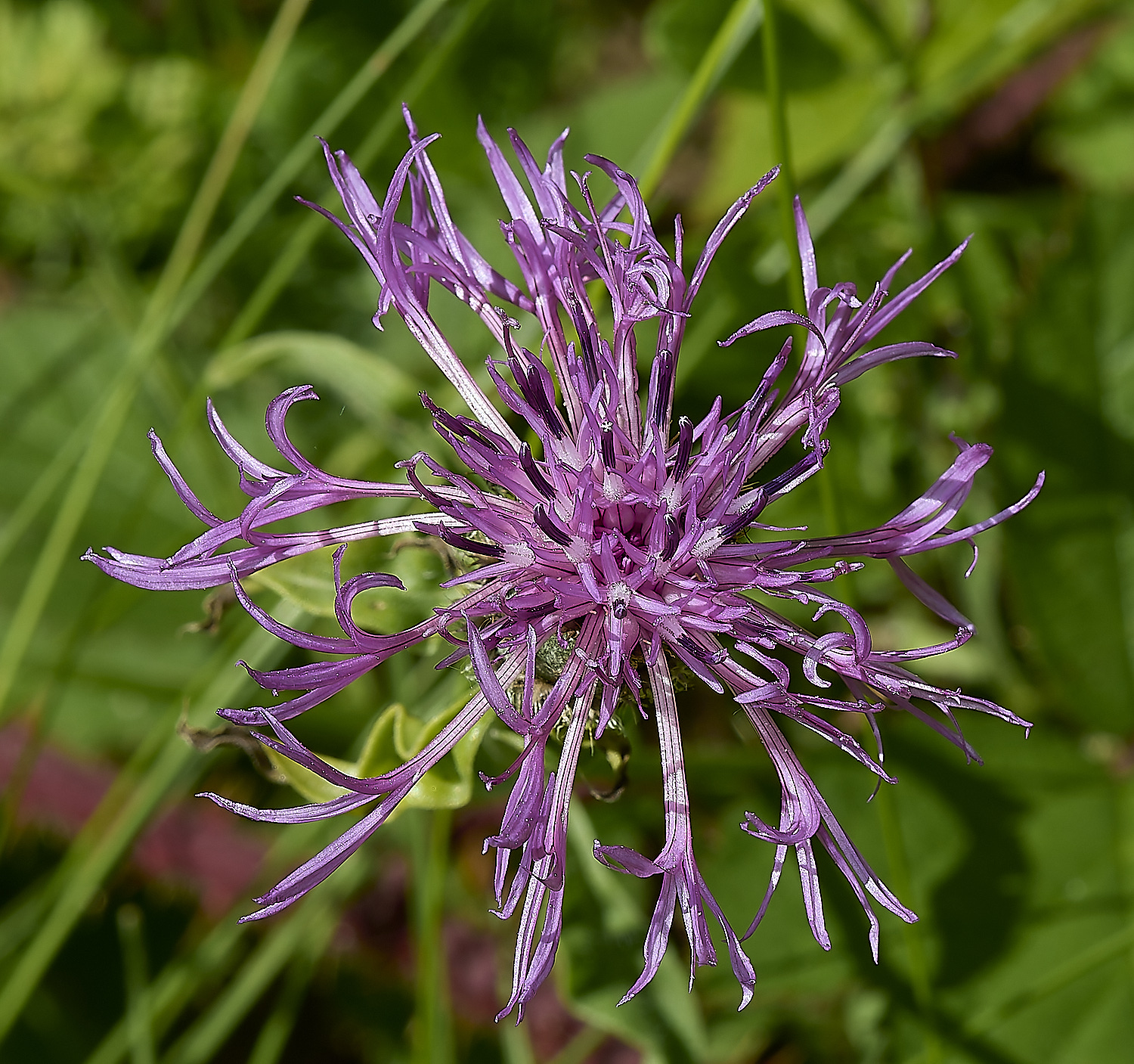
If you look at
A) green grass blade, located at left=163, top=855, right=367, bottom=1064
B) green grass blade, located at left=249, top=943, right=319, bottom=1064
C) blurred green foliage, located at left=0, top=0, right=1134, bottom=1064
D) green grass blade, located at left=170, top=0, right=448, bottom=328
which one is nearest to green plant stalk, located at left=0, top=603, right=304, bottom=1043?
blurred green foliage, located at left=0, top=0, right=1134, bottom=1064

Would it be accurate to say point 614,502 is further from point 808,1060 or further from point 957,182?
point 957,182

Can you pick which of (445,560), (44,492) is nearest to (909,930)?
(445,560)

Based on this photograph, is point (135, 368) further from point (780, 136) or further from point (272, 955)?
point (780, 136)

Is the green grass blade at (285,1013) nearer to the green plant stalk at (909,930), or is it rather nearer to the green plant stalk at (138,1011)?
the green plant stalk at (138,1011)

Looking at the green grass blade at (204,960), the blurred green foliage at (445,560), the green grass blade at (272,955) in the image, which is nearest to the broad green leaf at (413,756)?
the blurred green foliage at (445,560)

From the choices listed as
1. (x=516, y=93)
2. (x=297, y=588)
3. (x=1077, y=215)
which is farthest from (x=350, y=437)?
(x=1077, y=215)

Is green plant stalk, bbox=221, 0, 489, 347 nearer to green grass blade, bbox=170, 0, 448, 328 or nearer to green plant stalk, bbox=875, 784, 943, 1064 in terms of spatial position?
green grass blade, bbox=170, 0, 448, 328
